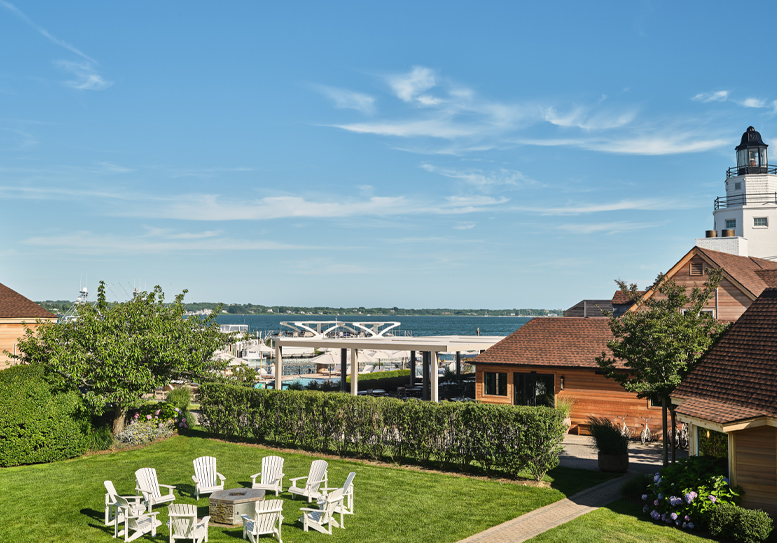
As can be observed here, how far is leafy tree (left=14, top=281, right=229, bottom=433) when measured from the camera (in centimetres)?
1944

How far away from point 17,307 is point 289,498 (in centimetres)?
2183

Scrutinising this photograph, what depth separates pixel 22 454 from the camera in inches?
695

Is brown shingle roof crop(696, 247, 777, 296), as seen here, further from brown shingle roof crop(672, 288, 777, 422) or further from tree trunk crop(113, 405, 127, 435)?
tree trunk crop(113, 405, 127, 435)

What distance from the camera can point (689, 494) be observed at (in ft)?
40.7

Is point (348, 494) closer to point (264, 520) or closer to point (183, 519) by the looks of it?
point (264, 520)

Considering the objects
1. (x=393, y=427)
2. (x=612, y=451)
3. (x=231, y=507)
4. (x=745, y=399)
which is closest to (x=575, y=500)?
(x=612, y=451)

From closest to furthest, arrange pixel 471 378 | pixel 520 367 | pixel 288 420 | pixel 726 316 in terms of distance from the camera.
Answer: pixel 288 420, pixel 520 367, pixel 726 316, pixel 471 378

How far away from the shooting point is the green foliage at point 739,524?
36.9ft

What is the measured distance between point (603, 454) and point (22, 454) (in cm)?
1724

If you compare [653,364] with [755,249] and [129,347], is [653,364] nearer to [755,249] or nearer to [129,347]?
[129,347]

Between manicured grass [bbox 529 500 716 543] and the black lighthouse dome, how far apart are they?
54.7 m

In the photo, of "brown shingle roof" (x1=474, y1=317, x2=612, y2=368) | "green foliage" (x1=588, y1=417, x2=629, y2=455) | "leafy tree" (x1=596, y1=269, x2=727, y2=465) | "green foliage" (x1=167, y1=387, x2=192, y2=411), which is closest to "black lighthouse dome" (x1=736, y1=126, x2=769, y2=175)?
"brown shingle roof" (x1=474, y1=317, x2=612, y2=368)

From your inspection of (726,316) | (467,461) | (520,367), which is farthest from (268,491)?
(726,316)

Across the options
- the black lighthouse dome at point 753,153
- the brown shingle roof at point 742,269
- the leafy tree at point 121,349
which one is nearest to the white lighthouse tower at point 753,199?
the black lighthouse dome at point 753,153
